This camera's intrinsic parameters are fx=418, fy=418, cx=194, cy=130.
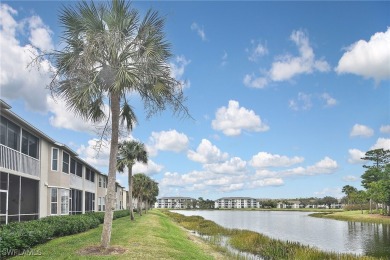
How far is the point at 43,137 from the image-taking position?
2705cm

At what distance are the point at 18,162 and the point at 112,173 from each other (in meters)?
9.24

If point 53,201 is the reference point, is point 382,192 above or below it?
below

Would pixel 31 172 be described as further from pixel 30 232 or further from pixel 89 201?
pixel 89 201

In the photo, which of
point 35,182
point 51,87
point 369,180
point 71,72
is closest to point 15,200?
point 35,182

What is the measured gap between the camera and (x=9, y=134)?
21719mm

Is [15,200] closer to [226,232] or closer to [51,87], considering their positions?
[51,87]

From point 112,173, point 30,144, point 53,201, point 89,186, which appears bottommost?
point 53,201

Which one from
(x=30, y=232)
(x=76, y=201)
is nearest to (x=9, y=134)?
(x=30, y=232)

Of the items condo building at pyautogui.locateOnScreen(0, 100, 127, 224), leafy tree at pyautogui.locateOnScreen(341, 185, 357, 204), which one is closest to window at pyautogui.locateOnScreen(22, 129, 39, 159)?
condo building at pyautogui.locateOnScreen(0, 100, 127, 224)

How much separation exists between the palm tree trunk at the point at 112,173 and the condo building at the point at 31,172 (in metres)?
6.01

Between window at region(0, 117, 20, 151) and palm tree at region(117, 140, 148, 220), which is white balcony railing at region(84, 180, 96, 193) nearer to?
palm tree at region(117, 140, 148, 220)

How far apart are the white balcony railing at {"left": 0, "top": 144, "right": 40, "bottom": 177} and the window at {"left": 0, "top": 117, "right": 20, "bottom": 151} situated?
0.38 m

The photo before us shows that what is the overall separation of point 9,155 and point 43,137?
5850 mm

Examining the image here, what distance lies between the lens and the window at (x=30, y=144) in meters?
24.1
